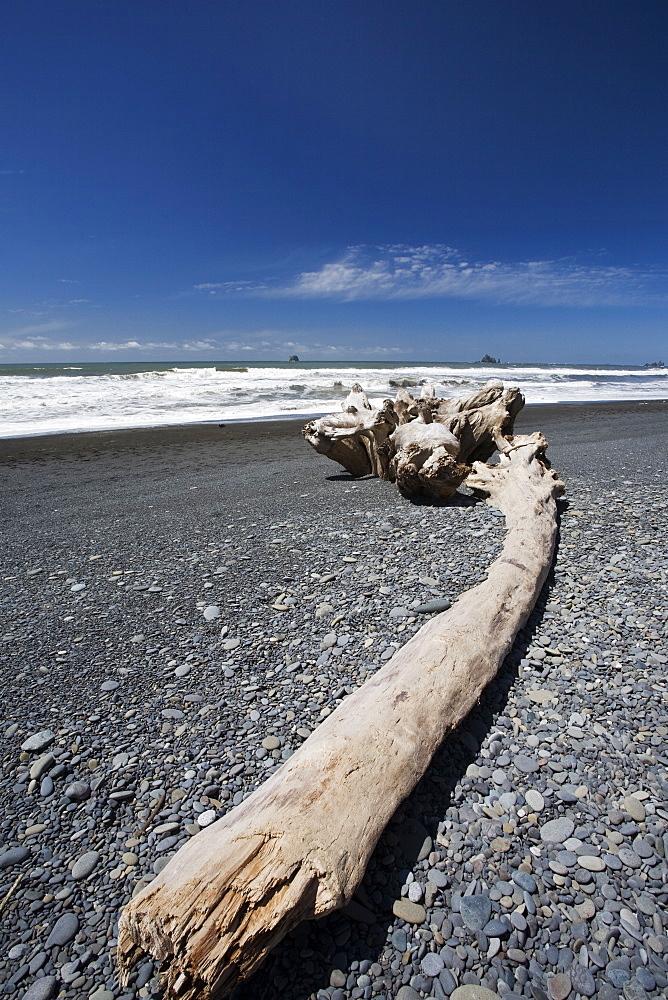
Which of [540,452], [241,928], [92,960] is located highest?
[540,452]

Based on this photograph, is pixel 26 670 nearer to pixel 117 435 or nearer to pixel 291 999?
pixel 291 999

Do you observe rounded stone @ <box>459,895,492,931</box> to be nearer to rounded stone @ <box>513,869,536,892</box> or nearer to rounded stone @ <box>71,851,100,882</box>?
rounded stone @ <box>513,869,536,892</box>

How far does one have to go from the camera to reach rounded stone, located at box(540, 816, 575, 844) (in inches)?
70.0

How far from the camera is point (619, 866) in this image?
1672 millimetres

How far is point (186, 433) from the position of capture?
43.2 ft

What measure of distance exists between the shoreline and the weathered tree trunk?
1019cm

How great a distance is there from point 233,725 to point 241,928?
1.08 meters

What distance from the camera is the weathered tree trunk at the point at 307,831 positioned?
1312mm

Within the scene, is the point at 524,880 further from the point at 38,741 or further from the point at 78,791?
the point at 38,741

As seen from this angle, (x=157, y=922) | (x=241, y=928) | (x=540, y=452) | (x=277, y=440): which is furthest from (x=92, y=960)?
(x=277, y=440)

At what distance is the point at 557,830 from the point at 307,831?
0.96m

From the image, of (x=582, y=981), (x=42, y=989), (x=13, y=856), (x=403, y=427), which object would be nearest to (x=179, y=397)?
(x=403, y=427)

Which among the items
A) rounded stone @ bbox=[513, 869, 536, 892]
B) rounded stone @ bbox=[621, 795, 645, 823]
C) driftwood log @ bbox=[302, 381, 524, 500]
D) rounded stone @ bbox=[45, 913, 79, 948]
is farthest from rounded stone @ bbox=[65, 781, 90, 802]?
driftwood log @ bbox=[302, 381, 524, 500]

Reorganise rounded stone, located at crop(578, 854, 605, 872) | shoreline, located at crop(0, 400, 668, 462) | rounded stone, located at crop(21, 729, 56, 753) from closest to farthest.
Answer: rounded stone, located at crop(578, 854, 605, 872) → rounded stone, located at crop(21, 729, 56, 753) → shoreline, located at crop(0, 400, 668, 462)
